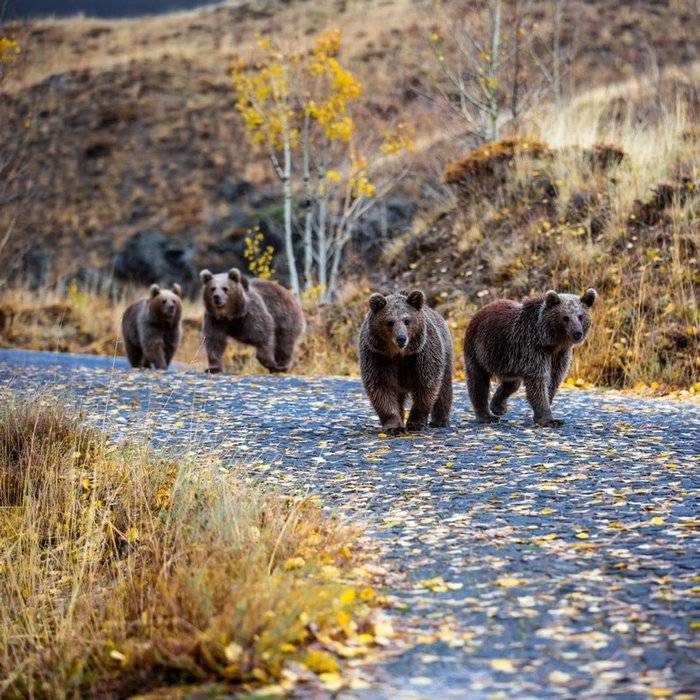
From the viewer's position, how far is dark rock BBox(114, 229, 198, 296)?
3419cm

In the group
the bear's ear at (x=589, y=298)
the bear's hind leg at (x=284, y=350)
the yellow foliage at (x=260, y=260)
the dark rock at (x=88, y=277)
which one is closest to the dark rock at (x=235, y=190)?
the dark rock at (x=88, y=277)

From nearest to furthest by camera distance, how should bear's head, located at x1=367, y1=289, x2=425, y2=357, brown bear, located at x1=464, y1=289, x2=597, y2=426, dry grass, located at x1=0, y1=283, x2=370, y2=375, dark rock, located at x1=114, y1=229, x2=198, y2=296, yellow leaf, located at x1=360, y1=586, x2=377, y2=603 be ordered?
yellow leaf, located at x1=360, y1=586, x2=377, y2=603 → bear's head, located at x1=367, y1=289, x2=425, y2=357 → brown bear, located at x1=464, y1=289, x2=597, y2=426 → dry grass, located at x1=0, y1=283, x2=370, y2=375 → dark rock, located at x1=114, y1=229, x2=198, y2=296

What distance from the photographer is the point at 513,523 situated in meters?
5.67

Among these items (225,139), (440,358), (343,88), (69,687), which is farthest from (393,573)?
(225,139)

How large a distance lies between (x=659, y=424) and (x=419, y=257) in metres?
10.2

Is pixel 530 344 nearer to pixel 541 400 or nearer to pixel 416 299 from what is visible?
pixel 541 400

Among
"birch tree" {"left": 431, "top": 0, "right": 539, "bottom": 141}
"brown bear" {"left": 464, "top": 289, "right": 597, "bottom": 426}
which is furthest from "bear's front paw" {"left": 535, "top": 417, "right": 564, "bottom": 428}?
"birch tree" {"left": 431, "top": 0, "right": 539, "bottom": 141}

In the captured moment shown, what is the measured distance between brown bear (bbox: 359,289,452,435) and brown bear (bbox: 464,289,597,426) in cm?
57

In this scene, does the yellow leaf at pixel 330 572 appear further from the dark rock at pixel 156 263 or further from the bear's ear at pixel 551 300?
the dark rock at pixel 156 263

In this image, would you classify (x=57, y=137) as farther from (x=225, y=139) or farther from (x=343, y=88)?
(x=343, y=88)

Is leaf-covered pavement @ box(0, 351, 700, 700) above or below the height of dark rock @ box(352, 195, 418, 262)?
below

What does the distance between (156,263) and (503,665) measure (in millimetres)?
31993

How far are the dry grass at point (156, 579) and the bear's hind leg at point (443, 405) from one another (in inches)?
99.9

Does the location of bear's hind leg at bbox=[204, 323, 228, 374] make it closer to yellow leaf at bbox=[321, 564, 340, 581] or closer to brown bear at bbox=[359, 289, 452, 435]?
brown bear at bbox=[359, 289, 452, 435]
